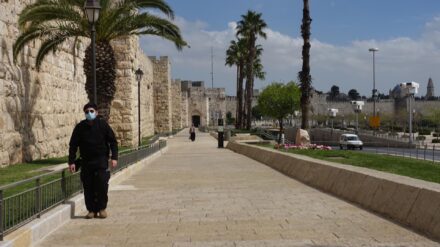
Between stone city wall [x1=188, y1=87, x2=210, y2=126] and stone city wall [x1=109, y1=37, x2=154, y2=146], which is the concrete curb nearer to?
stone city wall [x1=109, y1=37, x2=154, y2=146]

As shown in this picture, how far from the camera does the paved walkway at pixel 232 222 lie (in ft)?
19.6

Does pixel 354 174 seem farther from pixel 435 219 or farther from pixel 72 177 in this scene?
pixel 72 177

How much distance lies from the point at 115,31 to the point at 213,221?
1127 centimetres

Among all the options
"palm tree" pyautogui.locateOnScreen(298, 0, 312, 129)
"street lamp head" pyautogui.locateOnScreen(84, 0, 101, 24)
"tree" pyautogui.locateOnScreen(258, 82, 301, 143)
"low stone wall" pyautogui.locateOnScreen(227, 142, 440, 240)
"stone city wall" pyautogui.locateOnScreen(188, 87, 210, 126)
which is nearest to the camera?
"low stone wall" pyautogui.locateOnScreen(227, 142, 440, 240)

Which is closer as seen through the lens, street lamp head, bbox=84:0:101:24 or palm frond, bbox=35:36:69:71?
street lamp head, bbox=84:0:101:24

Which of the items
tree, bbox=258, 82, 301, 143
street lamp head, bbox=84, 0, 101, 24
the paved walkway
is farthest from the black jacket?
tree, bbox=258, 82, 301, 143

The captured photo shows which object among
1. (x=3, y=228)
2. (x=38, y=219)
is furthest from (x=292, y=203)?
(x=3, y=228)

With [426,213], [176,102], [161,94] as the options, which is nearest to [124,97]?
[426,213]

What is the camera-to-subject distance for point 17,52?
47.2ft

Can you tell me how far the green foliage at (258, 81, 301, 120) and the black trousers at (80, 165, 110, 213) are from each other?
61908 mm

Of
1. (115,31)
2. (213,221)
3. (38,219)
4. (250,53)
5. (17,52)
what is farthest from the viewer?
(250,53)

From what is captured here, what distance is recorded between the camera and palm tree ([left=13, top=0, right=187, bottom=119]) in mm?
16172

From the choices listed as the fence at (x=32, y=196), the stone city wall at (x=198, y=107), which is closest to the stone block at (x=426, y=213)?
the fence at (x=32, y=196)

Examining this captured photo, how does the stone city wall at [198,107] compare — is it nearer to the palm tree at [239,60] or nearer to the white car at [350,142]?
the palm tree at [239,60]
